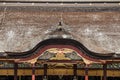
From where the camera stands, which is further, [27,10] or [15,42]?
[27,10]

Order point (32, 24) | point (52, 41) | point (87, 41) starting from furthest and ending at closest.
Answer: point (32, 24), point (87, 41), point (52, 41)

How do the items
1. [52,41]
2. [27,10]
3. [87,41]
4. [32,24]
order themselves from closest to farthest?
[52,41]
[87,41]
[32,24]
[27,10]

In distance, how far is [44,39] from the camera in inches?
755

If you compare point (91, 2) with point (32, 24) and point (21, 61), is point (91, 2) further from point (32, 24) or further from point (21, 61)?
point (21, 61)

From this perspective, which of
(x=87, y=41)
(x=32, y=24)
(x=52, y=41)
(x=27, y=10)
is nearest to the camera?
(x=52, y=41)

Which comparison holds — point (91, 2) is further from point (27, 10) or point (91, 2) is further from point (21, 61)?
point (21, 61)

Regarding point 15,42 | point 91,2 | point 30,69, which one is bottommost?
point 30,69

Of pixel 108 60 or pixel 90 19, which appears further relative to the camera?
pixel 90 19

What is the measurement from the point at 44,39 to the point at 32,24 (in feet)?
12.8

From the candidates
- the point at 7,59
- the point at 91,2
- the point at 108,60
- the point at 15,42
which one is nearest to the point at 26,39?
the point at 15,42

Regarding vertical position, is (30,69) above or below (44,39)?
below

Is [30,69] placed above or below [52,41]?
below

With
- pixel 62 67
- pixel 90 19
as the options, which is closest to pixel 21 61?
pixel 62 67

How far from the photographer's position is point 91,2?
26156 millimetres
